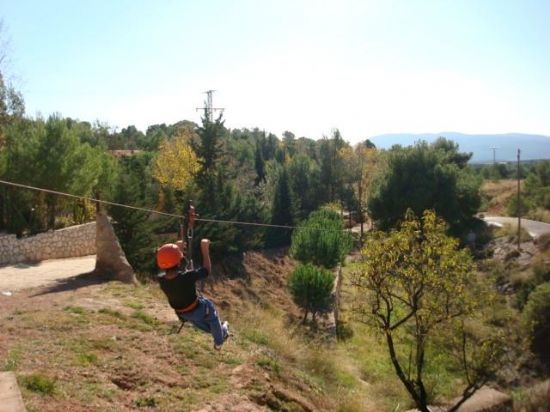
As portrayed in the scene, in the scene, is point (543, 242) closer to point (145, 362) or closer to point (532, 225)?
point (532, 225)

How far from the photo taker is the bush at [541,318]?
67.6 ft

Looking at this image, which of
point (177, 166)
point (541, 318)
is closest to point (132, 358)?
point (541, 318)

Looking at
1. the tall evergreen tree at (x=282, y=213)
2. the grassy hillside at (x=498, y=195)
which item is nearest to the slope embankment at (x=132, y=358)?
the tall evergreen tree at (x=282, y=213)

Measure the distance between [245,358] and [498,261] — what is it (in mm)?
24189

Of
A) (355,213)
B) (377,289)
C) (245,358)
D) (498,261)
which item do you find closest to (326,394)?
(245,358)

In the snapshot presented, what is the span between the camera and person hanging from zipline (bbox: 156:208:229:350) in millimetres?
5953

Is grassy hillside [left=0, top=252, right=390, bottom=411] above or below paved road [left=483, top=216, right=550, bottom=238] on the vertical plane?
above

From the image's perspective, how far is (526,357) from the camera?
20172 millimetres

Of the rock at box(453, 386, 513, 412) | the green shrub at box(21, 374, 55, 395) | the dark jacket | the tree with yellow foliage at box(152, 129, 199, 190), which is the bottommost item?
the rock at box(453, 386, 513, 412)

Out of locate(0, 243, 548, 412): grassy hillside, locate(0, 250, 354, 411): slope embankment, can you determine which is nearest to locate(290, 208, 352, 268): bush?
locate(0, 243, 548, 412): grassy hillside

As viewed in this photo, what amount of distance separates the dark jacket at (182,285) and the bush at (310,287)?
650 inches

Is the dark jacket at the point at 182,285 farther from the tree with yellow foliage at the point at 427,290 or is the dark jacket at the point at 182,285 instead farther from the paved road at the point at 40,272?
the paved road at the point at 40,272

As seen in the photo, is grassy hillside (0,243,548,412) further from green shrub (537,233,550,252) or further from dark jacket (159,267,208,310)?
green shrub (537,233,550,252)

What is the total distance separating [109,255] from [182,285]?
348 inches
